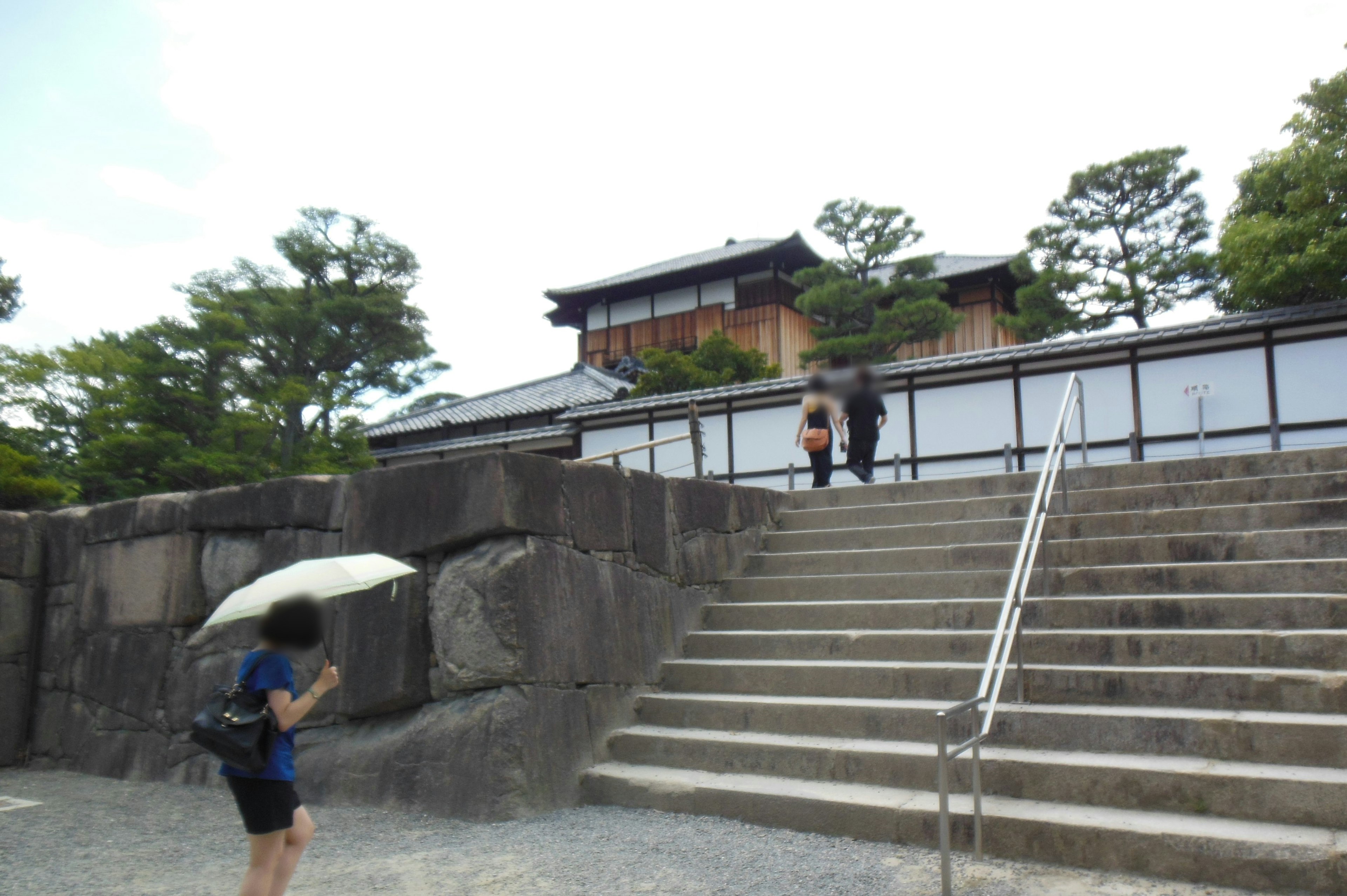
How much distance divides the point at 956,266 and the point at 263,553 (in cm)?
2414

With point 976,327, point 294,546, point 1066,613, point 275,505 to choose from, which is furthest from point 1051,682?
point 976,327

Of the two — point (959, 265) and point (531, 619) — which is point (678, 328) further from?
point (531, 619)

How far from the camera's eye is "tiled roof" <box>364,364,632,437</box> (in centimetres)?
2322

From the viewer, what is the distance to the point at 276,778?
3271 millimetres

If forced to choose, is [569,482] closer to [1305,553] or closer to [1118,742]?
[1118,742]

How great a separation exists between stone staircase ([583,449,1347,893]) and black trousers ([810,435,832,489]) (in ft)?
5.93

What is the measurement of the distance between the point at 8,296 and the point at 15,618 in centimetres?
1783

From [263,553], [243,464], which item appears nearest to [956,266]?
[243,464]

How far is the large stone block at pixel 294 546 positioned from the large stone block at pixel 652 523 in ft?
6.44

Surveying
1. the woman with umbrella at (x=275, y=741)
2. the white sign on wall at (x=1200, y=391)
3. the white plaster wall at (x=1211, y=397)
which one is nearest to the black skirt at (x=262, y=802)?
the woman with umbrella at (x=275, y=741)

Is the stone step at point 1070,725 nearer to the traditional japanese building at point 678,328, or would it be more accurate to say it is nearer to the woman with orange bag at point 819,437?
the woman with orange bag at point 819,437

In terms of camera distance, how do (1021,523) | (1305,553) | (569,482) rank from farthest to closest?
(1021,523), (569,482), (1305,553)

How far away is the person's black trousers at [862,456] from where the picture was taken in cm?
916

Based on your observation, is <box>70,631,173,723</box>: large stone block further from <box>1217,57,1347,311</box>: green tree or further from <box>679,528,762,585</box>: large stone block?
<box>1217,57,1347,311</box>: green tree
